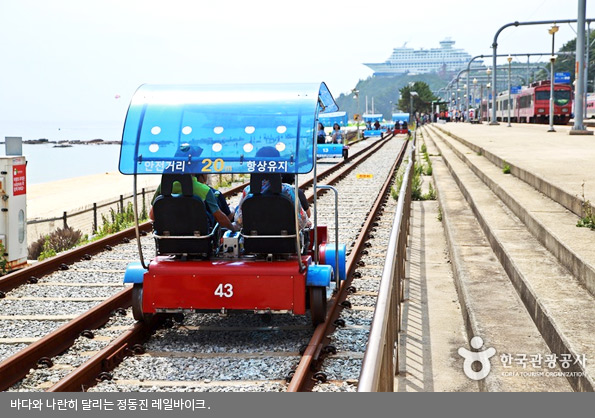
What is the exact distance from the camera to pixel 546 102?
6925 cm

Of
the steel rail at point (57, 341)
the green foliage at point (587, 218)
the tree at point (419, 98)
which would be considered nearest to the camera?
the steel rail at point (57, 341)

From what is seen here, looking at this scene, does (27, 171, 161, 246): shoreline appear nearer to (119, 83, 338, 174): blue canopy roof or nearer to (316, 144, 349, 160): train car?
(316, 144, 349, 160): train car

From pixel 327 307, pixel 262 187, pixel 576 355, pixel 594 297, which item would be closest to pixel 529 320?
pixel 594 297

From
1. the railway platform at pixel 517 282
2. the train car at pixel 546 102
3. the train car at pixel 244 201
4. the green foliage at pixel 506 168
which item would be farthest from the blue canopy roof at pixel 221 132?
the train car at pixel 546 102

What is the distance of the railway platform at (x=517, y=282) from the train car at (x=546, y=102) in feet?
175

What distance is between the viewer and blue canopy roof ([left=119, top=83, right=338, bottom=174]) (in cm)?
812

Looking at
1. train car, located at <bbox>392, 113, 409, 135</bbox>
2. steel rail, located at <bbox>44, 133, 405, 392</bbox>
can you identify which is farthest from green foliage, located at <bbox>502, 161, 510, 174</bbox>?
train car, located at <bbox>392, 113, 409, 135</bbox>

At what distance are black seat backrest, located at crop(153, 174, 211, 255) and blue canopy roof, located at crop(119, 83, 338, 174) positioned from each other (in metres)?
0.25

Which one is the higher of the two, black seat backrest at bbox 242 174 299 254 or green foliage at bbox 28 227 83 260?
black seat backrest at bbox 242 174 299 254

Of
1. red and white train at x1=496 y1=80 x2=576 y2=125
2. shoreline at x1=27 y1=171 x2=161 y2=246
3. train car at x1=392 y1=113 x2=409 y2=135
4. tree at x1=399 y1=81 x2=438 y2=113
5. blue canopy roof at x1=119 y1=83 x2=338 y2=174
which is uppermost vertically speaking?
tree at x1=399 y1=81 x2=438 y2=113

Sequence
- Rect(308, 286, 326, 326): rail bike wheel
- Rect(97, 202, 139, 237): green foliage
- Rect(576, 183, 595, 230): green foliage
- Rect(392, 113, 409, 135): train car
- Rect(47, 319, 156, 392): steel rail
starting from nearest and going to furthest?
Rect(47, 319, 156, 392): steel rail
Rect(308, 286, 326, 326): rail bike wheel
Rect(576, 183, 595, 230): green foliage
Rect(97, 202, 139, 237): green foliage
Rect(392, 113, 409, 135): train car

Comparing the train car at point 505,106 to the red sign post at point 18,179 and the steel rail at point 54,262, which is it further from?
the red sign post at point 18,179

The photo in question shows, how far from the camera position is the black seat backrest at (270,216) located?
830 centimetres

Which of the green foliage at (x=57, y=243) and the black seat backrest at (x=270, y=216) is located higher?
the black seat backrest at (x=270, y=216)
